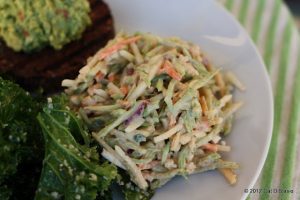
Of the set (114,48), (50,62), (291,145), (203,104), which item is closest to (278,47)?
(291,145)

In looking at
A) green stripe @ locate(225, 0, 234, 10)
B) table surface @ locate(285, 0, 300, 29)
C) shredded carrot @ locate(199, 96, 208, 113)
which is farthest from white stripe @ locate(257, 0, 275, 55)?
table surface @ locate(285, 0, 300, 29)

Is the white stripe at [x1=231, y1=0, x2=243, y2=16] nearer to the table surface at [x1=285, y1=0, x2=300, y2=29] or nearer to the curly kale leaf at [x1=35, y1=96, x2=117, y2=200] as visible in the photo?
the table surface at [x1=285, y1=0, x2=300, y2=29]

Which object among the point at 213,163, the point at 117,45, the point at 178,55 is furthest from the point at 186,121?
the point at 117,45

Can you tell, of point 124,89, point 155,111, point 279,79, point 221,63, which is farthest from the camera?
point 279,79

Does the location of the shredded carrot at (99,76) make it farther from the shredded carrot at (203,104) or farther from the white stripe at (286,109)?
the white stripe at (286,109)

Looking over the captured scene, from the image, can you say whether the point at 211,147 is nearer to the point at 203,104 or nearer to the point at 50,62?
the point at 203,104

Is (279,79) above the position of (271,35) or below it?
below
